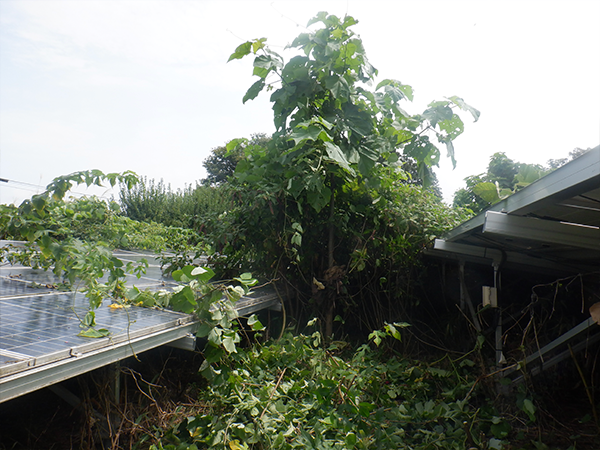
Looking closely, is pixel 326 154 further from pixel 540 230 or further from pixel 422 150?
pixel 540 230

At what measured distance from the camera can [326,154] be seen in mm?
3371

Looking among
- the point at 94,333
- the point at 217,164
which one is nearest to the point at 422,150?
the point at 94,333

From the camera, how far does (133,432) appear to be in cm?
237

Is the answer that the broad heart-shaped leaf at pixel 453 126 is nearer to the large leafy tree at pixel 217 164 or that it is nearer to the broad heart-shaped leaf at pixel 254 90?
the broad heart-shaped leaf at pixel 254 90

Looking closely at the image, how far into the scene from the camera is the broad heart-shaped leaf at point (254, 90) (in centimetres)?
346

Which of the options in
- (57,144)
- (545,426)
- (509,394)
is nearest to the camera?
(545,426)

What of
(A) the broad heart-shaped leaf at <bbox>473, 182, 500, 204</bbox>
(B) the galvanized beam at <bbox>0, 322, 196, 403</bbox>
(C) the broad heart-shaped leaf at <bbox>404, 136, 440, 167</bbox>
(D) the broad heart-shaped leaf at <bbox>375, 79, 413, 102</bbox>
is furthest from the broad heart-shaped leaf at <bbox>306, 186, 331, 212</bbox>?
(B) the galvanized beam at <bbox>0, 322, 196, 403</bbox>

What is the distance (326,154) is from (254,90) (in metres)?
0.85

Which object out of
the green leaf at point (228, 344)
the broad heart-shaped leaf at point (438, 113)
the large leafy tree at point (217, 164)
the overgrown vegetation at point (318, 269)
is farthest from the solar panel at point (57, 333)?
the large leafy tree at point (217, 164)

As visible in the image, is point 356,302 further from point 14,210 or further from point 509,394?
point 14,210

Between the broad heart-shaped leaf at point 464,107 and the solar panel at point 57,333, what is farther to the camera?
the broad heart-shaped leaf at point 464,107

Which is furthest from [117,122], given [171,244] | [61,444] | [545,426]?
[545,426]

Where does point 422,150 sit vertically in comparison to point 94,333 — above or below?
above

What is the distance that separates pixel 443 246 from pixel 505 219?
4.24ft
